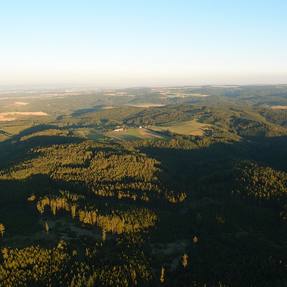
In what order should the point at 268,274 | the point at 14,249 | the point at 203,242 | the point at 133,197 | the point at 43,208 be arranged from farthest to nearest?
the point at 133,197 < the point at 43,208 < the point at 203,242 < the point at 14,249 < the point at 268,274

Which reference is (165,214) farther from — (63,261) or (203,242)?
(63,261)

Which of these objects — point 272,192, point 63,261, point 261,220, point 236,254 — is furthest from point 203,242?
point 272,192

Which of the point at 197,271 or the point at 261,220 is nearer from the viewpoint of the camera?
the point at 197,271

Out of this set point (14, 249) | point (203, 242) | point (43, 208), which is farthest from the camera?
point (43, 208)

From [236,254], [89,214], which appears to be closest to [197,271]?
[236,254]

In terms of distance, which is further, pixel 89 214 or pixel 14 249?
pixel 89 214

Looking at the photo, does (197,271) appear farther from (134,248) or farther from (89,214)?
(89,214)

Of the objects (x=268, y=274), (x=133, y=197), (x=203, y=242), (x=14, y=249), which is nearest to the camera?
(x=268, y=274)

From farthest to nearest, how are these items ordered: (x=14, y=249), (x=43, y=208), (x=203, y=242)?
(x=43, y=208) < (x=203, y=242) < (x=14, y=249)
